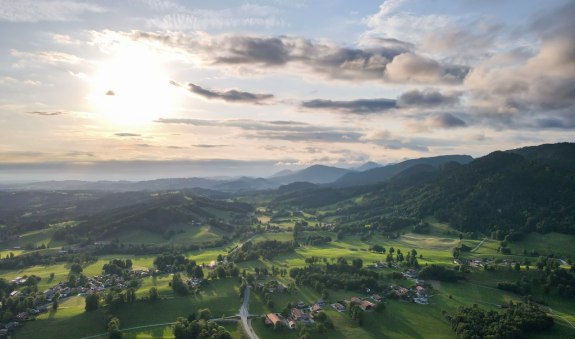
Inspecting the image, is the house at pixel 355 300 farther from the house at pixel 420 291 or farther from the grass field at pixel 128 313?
the grass field at pixel 128 313

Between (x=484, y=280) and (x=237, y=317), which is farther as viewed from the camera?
(x=484, y=280)

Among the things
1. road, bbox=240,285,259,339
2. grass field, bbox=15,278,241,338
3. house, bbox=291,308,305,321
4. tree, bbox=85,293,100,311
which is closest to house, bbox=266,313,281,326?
house, bbox=291,308,305,321

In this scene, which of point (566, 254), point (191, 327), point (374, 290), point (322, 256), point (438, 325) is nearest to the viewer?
point (191, 327)

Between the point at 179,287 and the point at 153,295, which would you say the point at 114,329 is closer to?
the point at 153,295

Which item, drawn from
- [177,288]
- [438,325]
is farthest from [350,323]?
[177,288]

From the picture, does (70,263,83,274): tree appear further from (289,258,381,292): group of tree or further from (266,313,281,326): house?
(266,313,281,326): house

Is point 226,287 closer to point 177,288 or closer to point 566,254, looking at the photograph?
point 177,288

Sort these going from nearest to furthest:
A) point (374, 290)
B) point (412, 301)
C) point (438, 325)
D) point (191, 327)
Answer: point (191, 327) < point (438, 325) < point (412, 301) < point (374, 290)
